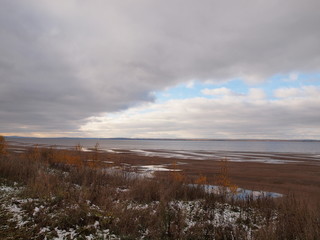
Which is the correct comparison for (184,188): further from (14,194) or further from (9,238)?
(9,238)

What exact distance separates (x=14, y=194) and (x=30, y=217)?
2.67 metres

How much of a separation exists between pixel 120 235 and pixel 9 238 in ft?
8.26

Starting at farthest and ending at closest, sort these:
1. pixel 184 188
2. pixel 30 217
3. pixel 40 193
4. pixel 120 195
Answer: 1. pixel 184 188
2. pixel 120 195
3. pixel 40 193
4. pixel 30 217

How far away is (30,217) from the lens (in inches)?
240

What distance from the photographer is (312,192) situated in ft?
55.1

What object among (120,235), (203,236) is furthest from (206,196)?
(120,235)

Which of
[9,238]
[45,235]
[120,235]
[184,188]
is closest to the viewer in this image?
[9,238]

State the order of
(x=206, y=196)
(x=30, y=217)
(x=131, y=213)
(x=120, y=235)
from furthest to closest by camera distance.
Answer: (x=206, y=196)
(x=131, y=213)
(x=30, y=217)
(x=120, y=235)

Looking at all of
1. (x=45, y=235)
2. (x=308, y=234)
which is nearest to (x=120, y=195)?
(x=45, y=235)

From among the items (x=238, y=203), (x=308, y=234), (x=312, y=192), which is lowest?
(x=312, y=192)

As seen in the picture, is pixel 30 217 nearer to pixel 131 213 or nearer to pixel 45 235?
pixel 45 235

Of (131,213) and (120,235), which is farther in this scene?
(131,213)

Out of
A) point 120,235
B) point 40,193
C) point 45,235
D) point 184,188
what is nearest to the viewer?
point 45,235

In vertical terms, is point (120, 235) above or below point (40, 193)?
below
